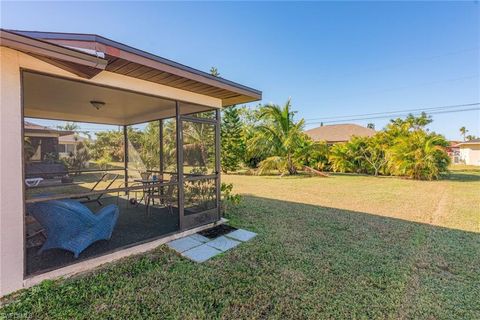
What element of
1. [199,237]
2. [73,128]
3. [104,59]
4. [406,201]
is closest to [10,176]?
[104,59]

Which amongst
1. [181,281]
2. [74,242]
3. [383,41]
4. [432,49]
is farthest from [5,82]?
[432,49]

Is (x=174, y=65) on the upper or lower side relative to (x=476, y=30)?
lower

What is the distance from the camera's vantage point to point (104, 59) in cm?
274

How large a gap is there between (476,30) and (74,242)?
21905 millimetres

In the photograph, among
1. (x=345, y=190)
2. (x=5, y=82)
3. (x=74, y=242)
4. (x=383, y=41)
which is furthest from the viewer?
(x=383, y=41)

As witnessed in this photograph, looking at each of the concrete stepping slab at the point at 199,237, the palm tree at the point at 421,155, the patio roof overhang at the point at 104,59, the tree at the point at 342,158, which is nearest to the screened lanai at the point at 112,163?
the concrete stepping slab at the point at 199,237

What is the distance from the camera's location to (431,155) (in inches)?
492

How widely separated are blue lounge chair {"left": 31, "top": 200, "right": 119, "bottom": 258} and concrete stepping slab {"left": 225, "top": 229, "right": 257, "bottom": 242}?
2.49 m

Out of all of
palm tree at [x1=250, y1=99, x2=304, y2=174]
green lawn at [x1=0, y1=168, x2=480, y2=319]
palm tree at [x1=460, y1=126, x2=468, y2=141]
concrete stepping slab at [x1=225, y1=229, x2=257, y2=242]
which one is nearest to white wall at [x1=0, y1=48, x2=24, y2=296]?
green lawn at [x1=0, y1=168, x2=480, y2=319]

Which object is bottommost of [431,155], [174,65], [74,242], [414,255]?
[414,255]

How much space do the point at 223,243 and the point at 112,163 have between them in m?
6.40

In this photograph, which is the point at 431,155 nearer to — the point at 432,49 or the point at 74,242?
the point at 432,49

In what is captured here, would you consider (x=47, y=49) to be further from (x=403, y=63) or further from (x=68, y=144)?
(x=403, y=63)

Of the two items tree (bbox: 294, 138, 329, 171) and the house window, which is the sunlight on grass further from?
the house window
